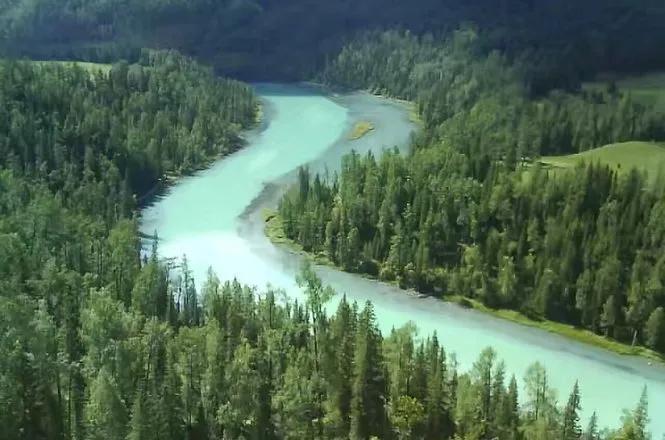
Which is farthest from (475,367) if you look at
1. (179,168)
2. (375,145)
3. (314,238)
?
(375,145)

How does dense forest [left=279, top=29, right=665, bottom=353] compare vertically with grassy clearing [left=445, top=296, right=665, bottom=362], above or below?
above

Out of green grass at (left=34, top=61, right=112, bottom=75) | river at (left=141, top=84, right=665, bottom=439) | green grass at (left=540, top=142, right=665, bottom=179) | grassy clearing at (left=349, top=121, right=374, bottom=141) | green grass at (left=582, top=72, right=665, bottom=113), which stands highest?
green grass at (left=582, top=72, right=665, bottom=113)

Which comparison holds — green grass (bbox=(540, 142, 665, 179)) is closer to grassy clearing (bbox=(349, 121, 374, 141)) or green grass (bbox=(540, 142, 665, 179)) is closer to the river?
the river

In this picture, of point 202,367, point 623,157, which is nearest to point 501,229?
point 623,157

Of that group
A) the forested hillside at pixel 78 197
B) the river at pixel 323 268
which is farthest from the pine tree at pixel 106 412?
the river at pixel 323 268

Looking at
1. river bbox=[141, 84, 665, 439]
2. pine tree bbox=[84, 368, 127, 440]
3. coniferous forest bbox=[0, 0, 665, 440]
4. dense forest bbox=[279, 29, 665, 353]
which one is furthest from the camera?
dense forest bbox=[279, 29, 665, 353]

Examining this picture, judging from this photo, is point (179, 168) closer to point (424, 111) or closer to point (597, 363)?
point (424, 111)

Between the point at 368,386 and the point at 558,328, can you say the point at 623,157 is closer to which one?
the point at 558,328

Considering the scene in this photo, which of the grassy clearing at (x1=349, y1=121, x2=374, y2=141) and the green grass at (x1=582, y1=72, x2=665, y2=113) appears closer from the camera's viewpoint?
the grassy clearing at (x1=349, y1=121, x2=374, y2=141)

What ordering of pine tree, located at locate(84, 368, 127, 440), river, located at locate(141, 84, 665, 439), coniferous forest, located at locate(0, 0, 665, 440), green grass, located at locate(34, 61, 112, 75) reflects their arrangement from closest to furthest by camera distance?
pine tree, located at locate(84, 368, 127, 440), coniferous forest, located at locate(0, 0, 665, 440), river, located at locate(141, 84, 665, 439), green grass, located at locate(34, 61, 112, 75)

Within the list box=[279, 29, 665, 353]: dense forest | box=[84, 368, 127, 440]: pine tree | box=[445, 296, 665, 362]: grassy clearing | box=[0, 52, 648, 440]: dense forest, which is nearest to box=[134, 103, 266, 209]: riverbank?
box=[279, 29, 665, 353]: dense forest
